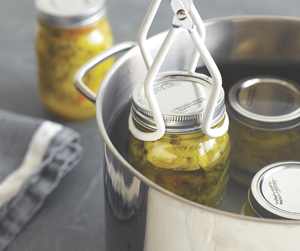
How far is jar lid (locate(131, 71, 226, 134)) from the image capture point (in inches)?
11.5

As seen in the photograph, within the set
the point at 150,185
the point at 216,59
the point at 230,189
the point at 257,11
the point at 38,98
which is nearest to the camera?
the point at 150,185

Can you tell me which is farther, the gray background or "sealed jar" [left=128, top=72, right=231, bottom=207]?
the gray background

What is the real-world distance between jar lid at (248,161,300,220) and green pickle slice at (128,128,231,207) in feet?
0.12

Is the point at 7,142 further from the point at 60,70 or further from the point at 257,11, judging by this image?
the point at 257,11

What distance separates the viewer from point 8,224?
1.60 ft

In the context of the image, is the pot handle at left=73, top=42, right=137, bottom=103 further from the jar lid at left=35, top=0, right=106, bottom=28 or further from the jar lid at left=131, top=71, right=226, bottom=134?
the jar lid at left=35, top=0, right=106, bottom=28

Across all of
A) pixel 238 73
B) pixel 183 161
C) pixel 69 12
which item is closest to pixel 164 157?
pixel 183 161

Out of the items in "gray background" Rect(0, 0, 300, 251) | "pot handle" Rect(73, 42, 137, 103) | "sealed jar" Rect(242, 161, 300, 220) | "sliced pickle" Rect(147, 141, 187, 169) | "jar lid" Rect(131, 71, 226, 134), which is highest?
"pot handle" Rect(73, 42, 137, 103)

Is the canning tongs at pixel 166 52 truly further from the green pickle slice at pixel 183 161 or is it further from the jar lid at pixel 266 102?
the jar lid at pixel 266 102

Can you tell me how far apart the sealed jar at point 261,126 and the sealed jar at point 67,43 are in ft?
0.74

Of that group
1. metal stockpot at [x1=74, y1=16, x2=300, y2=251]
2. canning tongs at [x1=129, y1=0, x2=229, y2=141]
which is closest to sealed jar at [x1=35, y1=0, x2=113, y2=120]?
metal stockpot at [x1=74, y1=16, x2=300, y2=251]

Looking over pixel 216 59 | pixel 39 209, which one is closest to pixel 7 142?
pixel 39 209

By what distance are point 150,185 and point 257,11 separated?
0.72 m

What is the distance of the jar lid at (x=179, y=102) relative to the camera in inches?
11.5
